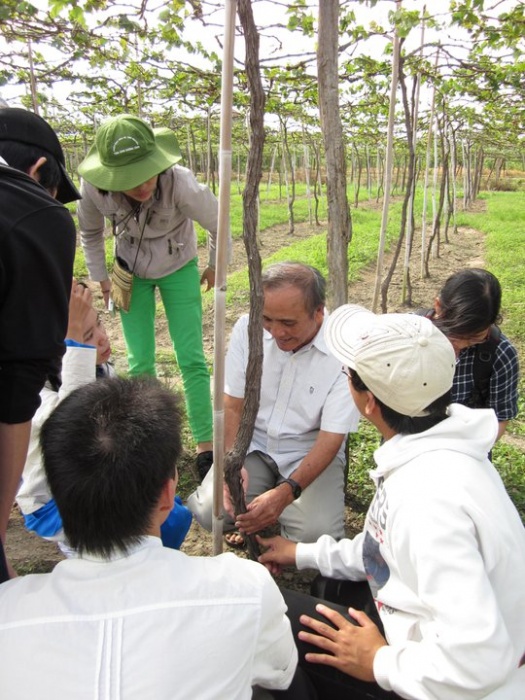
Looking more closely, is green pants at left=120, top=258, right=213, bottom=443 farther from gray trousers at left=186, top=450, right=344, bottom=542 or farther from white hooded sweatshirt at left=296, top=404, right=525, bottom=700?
white hooded sweatshirt at left=296, top=404, right=525, bottom=700

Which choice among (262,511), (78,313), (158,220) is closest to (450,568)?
(262,511)

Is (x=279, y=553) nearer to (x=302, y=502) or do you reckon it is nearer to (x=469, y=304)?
(x=302, y=502)

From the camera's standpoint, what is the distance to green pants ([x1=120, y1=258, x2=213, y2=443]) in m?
2.89

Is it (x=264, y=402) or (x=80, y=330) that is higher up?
(x=80, y=330)

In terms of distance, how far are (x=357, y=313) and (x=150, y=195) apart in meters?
1.48

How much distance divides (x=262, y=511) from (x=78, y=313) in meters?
1.01

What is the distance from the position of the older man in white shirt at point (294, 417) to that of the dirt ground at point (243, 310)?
21 centimetres

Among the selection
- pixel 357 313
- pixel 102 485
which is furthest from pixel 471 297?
pixel 102 485

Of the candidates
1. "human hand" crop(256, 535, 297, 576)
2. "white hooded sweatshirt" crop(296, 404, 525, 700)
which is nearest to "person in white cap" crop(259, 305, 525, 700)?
"white hooded sweatshirt" crop(296, 404, 525, 700)

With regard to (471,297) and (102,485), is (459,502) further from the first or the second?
(471,297)

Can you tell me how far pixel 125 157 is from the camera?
2365 millimetres

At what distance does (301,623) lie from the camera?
4.89 feet

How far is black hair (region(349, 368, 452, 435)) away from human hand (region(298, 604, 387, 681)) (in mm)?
561

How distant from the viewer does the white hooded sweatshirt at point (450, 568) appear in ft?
3.28
